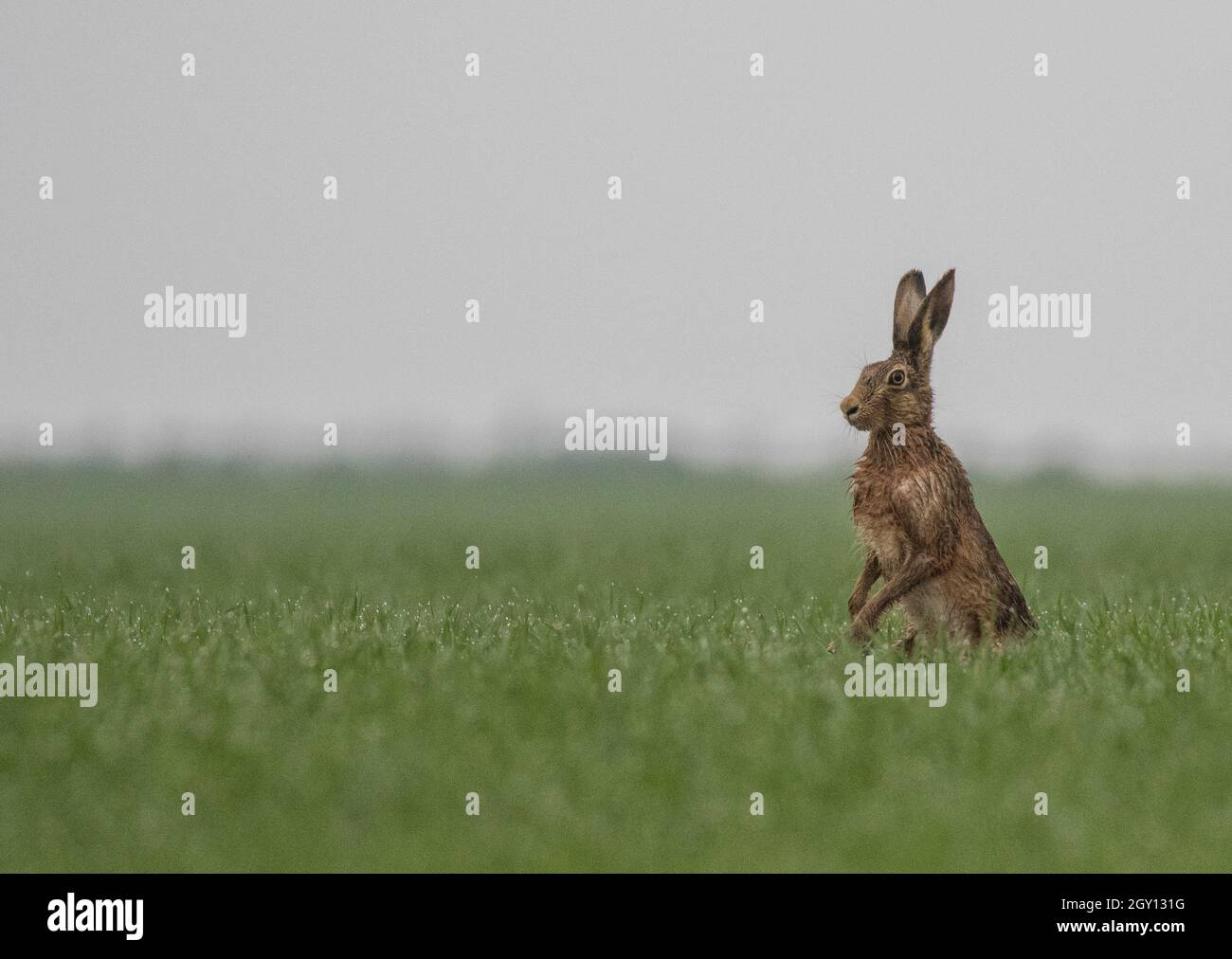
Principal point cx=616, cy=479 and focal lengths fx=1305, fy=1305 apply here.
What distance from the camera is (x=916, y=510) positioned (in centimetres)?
656

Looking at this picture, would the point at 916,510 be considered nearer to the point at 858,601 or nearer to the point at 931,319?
the point at 858,601

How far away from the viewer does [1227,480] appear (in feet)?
102

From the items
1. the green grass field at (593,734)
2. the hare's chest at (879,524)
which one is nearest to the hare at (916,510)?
the hare's chest at (879,524)

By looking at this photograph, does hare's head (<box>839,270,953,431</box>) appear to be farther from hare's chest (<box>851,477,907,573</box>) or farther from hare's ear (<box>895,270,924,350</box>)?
hare's chest (<box>851,477,907,573</box>)

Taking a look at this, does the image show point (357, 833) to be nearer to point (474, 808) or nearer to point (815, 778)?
point (474, 808)

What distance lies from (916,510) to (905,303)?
114 cm

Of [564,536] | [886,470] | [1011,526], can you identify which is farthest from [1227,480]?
[886,470]

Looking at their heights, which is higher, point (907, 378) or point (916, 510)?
point (907, 378)

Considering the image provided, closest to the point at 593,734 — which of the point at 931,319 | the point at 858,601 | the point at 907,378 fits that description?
the point at 858,601

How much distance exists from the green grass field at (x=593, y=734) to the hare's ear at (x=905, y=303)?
977 millimetres

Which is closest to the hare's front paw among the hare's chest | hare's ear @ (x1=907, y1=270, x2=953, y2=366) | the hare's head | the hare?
the hare

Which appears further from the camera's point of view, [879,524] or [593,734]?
[879,524]

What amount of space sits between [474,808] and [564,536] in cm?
1128

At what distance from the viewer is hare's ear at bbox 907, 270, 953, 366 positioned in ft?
22.0
